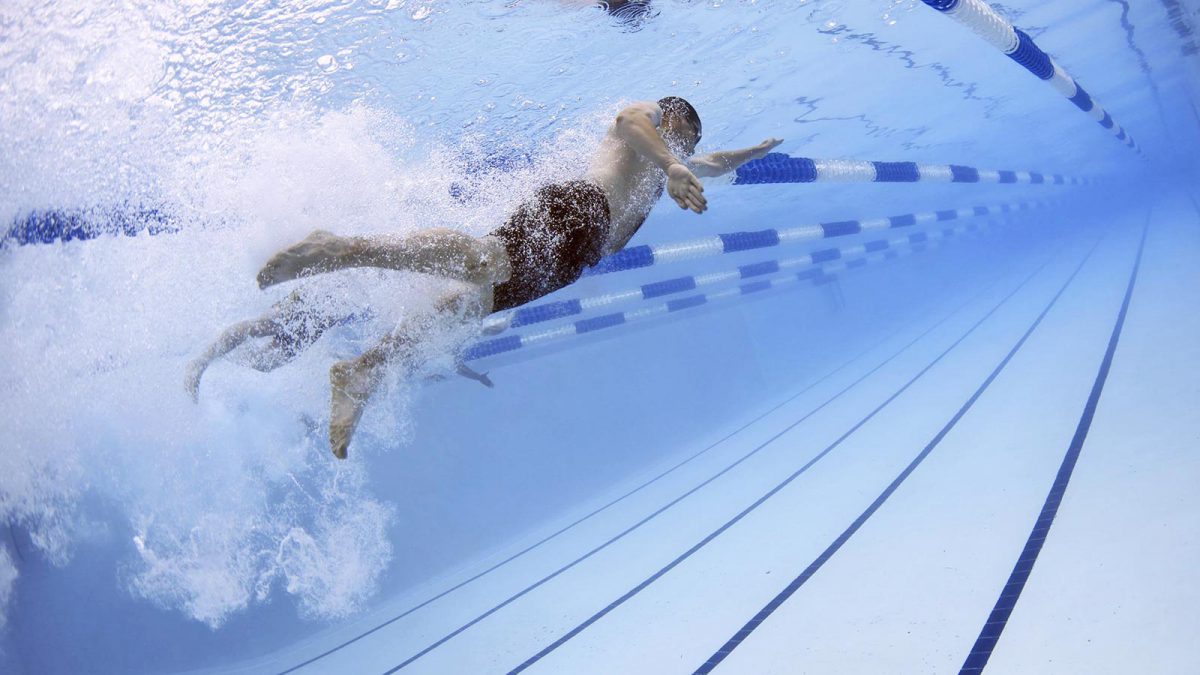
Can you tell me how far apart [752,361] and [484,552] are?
6.70 metres

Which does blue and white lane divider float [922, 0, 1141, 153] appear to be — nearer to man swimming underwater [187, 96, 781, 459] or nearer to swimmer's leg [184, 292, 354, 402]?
man swimming underwater [187, 96, 781, 459]

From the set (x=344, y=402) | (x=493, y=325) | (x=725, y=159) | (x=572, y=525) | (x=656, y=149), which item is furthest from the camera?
(x=572, y=525)

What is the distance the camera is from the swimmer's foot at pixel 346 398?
2.75m

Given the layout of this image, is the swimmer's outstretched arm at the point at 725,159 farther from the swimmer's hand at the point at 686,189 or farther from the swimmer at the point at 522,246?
the swimmer's hand at the point at 686,189

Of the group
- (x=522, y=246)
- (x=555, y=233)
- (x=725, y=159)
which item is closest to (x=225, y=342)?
(x=522, y=246)

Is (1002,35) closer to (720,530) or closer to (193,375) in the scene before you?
(720,530)

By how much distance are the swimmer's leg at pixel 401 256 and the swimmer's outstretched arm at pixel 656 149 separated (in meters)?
0.73

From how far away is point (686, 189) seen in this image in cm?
273

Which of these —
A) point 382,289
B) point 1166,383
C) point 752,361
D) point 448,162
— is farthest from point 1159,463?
point 752,361

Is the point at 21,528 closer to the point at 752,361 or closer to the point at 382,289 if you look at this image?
the point at 382,289

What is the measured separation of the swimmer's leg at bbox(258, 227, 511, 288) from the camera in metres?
2.74

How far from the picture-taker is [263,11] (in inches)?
180

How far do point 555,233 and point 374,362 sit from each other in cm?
93

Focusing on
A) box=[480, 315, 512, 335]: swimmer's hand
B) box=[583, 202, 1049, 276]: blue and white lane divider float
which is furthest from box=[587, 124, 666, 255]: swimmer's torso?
box=[480, 315, 512, 335]: swimmer's hand
